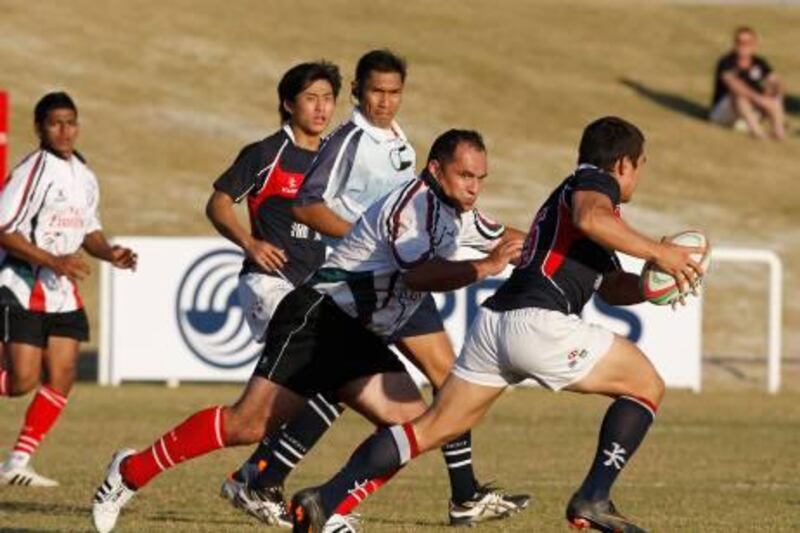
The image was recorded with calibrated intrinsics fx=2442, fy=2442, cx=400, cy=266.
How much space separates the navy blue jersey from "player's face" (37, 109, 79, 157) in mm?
4544

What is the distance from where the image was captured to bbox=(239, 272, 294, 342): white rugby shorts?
12133 millimetres

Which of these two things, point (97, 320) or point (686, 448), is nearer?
point (686, 448)

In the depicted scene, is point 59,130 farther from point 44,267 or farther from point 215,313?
point 215,313

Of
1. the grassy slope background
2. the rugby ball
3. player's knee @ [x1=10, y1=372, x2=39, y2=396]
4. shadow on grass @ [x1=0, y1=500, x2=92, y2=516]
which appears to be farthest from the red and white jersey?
the grassy slope background

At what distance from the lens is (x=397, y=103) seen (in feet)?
40.5

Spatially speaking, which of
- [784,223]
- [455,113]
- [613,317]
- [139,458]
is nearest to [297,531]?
[139,458]

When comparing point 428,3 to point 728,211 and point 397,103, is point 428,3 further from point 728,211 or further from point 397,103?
point 397,103

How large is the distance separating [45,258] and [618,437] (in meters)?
4.89

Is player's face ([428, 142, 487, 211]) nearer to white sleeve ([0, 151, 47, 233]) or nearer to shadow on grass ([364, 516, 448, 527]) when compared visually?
shadow on grass ([364, 516, 448, 527])

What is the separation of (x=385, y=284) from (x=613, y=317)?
1166 cm

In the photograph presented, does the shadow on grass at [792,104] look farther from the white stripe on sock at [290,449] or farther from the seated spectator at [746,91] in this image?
the white stripe on sock at [290,449]

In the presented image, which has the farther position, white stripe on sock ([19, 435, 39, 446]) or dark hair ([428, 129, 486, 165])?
white stripe on sock ([19, 435, 39, 446])

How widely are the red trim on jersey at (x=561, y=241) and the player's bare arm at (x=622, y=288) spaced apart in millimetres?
383

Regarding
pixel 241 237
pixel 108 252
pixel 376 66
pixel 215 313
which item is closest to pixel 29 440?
pixel 108 252
